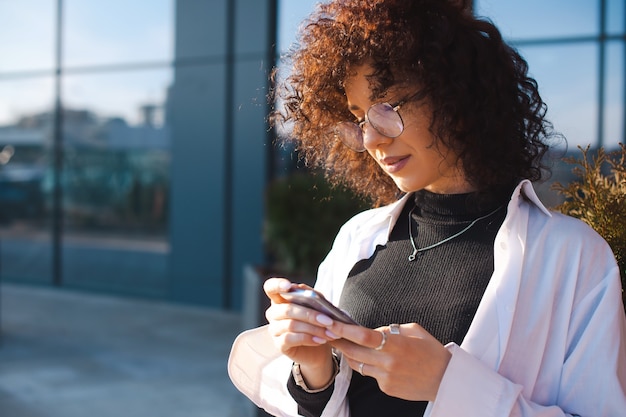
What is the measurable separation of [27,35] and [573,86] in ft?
25.5

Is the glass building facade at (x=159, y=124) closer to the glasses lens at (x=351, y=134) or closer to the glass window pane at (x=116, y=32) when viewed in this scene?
the glass window pane at (x=116, y=32)

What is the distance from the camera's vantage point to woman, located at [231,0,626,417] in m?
1.27

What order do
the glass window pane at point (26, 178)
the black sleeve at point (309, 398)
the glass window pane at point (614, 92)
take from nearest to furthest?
1. the black sleeve at point (309, 398)
2. the glass window pane at point (614, 92)
3. the glass window pane at point (26, 178)

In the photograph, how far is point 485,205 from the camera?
1602 millimetres

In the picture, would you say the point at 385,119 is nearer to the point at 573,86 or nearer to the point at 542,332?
the point at 542,332

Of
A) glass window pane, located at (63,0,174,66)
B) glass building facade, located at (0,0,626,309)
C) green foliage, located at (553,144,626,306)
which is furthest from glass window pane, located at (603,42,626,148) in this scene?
green foliage, located at (553,144,626,306)

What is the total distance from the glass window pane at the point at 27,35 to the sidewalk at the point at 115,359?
3592mm

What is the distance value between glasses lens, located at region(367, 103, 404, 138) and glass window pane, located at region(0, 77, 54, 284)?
9.74 m

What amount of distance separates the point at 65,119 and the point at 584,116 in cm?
721

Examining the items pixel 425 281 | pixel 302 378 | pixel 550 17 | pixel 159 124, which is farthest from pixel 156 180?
pixel 425 281

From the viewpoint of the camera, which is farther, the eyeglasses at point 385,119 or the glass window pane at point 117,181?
the glass window pane at point 117,181

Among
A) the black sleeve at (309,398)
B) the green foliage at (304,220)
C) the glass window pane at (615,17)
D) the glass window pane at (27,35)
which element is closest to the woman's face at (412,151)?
the black sleeve at (309,398)

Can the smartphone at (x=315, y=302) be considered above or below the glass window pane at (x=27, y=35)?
below

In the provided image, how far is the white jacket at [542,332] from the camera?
127cm
